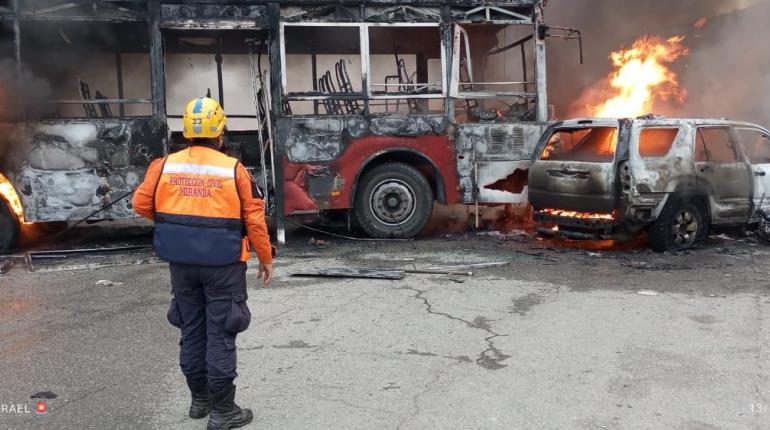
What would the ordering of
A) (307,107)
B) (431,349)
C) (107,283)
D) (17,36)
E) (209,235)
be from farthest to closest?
1. (307,107)
2. (17,36)
3. (107,283)
4. (431,349)
5. (209,235)

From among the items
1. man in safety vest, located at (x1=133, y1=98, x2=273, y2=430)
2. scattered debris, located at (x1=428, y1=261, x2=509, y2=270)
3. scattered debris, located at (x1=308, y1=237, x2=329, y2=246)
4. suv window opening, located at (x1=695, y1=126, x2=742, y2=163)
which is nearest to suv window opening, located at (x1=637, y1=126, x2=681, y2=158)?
suv window opening, located at (x1=695, y1=126, x2=742, y2=163)

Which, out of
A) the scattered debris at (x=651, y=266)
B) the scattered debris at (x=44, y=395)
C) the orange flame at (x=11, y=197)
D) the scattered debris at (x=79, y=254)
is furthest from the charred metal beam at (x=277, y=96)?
the scattered debris at (x=44, y=395)

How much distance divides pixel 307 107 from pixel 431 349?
5.24 meters

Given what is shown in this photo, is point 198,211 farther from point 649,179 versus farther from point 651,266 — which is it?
point 649,179

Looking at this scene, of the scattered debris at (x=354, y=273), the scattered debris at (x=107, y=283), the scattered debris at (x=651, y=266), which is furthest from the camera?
the scattered debris at (x=651, y=266)

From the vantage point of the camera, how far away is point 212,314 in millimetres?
3115

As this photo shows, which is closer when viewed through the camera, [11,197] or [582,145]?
[11,197]

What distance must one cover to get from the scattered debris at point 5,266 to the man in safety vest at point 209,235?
4.68 metres

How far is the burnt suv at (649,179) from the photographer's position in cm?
720

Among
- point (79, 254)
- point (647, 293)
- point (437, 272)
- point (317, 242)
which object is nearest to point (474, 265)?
point (437, 272)

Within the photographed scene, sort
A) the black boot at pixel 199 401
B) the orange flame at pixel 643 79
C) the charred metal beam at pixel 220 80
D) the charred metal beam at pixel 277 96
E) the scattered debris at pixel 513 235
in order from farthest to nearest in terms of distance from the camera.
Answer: the orange flame at pixel 643 79, the charred metal beam at pixel 220 80, the scattered debris at pixel 513 235, the charred metal beam at pixel 277 96, the black boot at pixel 199 401

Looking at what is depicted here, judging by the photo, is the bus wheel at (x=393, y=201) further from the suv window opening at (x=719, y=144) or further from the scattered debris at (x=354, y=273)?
the suv window opening at (x=719, y=144)

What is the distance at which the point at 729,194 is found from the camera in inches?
307

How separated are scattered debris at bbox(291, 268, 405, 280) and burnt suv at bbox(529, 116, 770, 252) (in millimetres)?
2466
